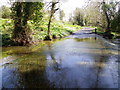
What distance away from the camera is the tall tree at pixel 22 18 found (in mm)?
11291

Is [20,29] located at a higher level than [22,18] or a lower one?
lower

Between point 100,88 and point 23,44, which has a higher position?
point 23,44

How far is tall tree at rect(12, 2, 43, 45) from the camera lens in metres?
11.3

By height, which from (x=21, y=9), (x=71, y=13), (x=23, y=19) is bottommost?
(x=23, y=19)

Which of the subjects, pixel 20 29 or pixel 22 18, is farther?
pixel 20 29

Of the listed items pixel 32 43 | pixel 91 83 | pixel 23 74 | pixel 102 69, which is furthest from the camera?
pixel 32 43

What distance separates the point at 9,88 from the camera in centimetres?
397

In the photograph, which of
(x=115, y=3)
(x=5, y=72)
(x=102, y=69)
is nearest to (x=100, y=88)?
(x=102, y=69)

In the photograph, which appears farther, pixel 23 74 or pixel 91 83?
pixel 23 74

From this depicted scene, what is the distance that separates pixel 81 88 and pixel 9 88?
2.54 meters

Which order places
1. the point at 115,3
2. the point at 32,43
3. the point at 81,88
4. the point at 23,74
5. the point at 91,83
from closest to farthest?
1. the point at 81,88
2. the point at 91,83
3. the point at 23,74
4. the point at 32,43
5. the point at 115,3

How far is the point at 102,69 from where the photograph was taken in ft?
17.8

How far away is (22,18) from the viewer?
11414 mm

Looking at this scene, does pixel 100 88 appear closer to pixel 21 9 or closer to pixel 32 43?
pixel 32 43
